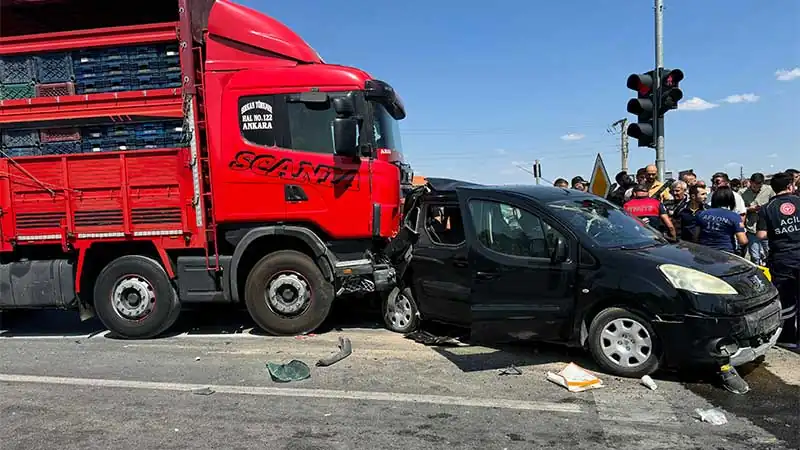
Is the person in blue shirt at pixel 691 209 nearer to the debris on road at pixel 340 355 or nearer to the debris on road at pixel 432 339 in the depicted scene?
the debris on road at pixel 432 339

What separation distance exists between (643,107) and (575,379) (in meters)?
5.29

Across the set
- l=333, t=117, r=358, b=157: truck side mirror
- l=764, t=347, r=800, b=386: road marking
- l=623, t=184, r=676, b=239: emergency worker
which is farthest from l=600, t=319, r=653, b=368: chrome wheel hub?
l=333, t=117, r=358, b=157: truck side mirror

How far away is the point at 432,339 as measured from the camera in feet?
21.1

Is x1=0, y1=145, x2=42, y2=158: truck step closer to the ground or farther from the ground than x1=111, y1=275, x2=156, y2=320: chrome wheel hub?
farther from the ground

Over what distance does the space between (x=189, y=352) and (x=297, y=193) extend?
2114 millimetres

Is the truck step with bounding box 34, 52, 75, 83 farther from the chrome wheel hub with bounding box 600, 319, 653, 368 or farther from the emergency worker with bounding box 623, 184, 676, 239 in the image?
the emergency worker with bounding box 623, 184, 676, 239

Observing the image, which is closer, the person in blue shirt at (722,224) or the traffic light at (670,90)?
the person in blue shirt at (722,224)

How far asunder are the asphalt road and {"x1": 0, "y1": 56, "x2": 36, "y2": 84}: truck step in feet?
10.8

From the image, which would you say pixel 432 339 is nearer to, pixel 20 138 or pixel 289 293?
pixel 289 293

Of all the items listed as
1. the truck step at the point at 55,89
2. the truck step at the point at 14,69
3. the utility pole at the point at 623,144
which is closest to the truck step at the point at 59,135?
the truck step at the point at 55,89

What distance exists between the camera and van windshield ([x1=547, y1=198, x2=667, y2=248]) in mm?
5359

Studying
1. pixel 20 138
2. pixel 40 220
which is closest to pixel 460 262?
pixel 40 220

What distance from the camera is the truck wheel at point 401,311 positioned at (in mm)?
6805

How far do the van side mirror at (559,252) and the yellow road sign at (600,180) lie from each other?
4.36 m
